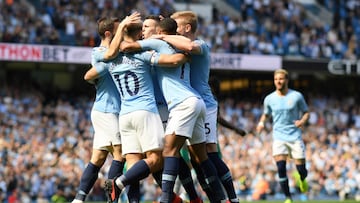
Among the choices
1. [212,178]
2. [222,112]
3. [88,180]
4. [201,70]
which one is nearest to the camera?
[212,178]

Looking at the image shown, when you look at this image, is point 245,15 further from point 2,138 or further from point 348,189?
point 2,138

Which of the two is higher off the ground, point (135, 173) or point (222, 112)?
point (222, 112)

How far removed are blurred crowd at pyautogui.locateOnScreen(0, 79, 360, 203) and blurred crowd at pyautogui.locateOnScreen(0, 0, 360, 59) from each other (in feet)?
6.75

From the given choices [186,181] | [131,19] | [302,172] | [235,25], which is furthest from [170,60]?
[235,25]

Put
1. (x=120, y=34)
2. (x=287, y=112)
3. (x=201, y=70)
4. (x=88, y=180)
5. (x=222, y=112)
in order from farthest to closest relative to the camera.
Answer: (x=222, y=112)
(x=287, y=112)
(x=88, y=180)
(x=201, y=70)
(x=120, y=34)

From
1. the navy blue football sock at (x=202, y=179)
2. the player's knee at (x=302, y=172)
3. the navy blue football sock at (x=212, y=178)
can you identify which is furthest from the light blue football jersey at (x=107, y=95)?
the player's knee at (x=302, y=172)

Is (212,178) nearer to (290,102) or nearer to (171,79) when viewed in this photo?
(171,79)

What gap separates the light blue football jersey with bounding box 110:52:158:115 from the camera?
10.5 meters

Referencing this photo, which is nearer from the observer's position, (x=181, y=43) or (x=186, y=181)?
(x=181, y=43)

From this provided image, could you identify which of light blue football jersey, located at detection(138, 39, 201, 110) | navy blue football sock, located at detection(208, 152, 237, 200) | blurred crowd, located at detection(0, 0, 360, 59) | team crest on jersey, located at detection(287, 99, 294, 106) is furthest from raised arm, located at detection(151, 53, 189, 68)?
blurred crowd, located at detection(0, 0, 360, 59)

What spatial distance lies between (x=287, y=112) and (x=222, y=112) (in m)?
13.8

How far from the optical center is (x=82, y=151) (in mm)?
24625

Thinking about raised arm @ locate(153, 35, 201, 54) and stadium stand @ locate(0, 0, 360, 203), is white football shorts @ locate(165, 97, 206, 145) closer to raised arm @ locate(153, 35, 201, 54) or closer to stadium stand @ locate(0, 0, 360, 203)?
raised arm @ locate(153, 35, 201, 54)

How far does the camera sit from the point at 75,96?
2897 cm
